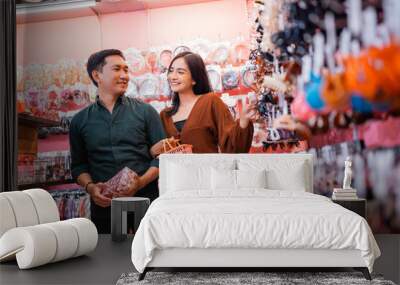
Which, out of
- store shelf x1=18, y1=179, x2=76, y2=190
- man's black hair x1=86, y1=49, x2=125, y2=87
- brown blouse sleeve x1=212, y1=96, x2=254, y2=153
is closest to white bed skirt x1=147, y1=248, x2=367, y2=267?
brown blouse sleeve x1=212, y1=96, x2=254, y2=153

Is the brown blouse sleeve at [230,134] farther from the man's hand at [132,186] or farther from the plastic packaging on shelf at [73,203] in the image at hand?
the plastic packaging on shelf at [73,203]

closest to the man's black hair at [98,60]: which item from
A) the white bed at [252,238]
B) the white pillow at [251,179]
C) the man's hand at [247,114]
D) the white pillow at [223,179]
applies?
the man's hand at [247,114]

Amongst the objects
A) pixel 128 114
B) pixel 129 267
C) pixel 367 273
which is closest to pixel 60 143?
pixel 128 114

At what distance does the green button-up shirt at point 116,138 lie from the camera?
18.1 feet

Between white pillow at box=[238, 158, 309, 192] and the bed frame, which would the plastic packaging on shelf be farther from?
the bed frame

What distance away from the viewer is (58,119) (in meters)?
5.71

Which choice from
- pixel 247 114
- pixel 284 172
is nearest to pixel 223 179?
pixel 284 172

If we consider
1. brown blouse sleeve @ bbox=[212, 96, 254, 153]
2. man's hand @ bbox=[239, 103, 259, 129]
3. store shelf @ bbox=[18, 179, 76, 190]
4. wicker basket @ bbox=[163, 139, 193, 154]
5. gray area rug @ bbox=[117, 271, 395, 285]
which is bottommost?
gray area rug @ bbox=[117, 271, 395, 285]

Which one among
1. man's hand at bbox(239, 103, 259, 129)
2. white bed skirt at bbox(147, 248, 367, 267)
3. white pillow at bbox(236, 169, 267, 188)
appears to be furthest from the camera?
man's hand at bbox(239, 103, 259, 129)

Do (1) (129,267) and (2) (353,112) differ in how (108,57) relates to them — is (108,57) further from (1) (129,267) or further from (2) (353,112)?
(2) (353,112)

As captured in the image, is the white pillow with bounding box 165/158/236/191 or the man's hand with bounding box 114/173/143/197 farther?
the man's hand with bounding box 114/173/143/197

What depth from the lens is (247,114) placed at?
5332mm

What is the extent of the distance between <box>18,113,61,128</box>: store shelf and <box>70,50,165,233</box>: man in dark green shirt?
228mm

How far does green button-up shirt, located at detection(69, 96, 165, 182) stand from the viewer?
5.53m
